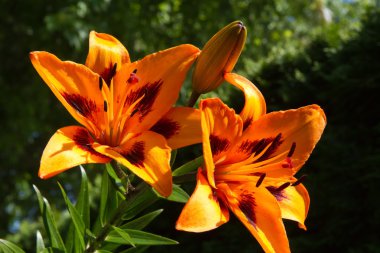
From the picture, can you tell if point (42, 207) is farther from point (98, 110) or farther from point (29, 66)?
point (29, 66)

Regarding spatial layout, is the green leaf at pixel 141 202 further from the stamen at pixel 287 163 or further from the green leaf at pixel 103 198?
the stamen at pixel 287 163

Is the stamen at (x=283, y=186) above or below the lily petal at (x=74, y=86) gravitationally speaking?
below

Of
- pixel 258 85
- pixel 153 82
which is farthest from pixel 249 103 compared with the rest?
pixel 258 85

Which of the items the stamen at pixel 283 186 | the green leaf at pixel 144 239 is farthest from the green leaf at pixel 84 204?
the stamen at pixel 283 186

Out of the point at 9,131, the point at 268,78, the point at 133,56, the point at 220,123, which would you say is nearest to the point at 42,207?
the point at 220,123

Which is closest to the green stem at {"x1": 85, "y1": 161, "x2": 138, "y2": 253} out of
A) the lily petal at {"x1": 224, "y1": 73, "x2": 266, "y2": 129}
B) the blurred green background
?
the lily petal at {"x1": 224, "y1": 73, "x2": 266, "y2": 129}

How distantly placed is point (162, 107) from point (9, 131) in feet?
17.9

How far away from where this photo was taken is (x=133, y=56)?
5867mm

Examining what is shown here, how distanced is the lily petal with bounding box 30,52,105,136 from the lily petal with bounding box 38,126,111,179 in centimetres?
5

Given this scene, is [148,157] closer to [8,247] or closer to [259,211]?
[259,211]

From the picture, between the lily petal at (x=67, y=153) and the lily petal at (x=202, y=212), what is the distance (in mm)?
181

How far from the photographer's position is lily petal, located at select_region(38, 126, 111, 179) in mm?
901

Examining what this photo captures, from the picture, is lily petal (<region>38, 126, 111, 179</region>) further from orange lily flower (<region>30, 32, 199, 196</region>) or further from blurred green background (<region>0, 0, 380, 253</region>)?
blurred green background (<region>0, 0, 380, 253</region>)

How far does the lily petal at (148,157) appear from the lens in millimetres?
934
